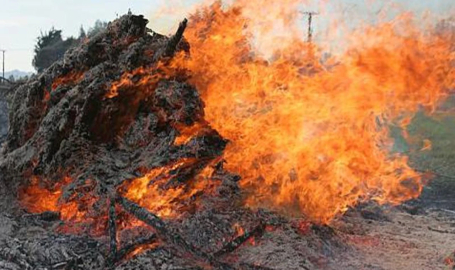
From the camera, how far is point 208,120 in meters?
8.40

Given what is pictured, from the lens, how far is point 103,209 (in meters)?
6.98

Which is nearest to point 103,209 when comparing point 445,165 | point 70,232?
point 70,232

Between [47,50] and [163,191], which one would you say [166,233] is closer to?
[163,191]

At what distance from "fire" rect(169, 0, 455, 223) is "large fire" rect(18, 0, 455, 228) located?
0.02 m

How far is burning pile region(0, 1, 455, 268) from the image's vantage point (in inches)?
289

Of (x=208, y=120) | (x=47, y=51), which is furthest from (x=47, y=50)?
(x=208, y=120)

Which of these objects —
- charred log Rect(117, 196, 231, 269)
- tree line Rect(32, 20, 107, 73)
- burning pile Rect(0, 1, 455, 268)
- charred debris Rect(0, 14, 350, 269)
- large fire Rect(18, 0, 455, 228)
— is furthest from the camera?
tree line Rect(32, 20, 107, 73)

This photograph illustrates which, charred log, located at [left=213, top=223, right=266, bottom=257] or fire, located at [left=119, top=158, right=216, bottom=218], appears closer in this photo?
→ charred log, located at [left=213, top=223, right=266, bottom=257]

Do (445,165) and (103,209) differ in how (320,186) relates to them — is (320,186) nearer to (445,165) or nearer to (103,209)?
(103,209)

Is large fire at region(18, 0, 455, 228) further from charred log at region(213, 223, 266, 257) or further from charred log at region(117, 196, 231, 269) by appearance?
charred log at region(117, 196, 231, 269)

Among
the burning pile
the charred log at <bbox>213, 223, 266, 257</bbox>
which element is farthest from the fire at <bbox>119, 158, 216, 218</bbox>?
the charred log at <bbox>213, 223, 266, 257</bbox>

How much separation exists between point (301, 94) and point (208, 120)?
5.89 feet

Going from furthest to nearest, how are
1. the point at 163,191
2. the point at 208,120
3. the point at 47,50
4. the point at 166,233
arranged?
the point at 47,50
the point at 208,120
the point at 163,191
the point at 166,233

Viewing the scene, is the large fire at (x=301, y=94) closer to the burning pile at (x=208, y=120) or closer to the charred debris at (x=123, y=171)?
the burning pile at (x=208, y=120)
